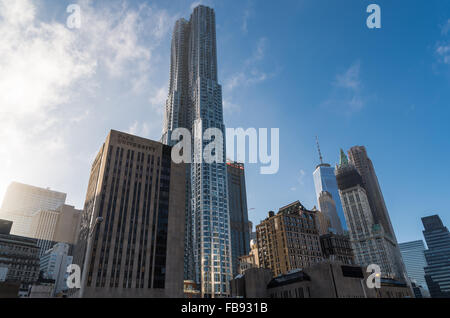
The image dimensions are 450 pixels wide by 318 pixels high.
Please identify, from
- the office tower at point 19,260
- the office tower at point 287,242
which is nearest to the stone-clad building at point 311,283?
the office tower at point 287,242

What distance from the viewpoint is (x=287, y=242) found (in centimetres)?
17725

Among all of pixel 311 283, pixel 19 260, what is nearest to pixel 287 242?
pixel 311 283

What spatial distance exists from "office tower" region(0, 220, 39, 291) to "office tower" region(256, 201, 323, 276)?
141 m

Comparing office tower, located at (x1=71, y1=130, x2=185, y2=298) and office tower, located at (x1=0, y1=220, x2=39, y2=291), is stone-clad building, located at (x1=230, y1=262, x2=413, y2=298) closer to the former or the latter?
office tower, located at (x1=71, y1=130, x2=185, y2=298)

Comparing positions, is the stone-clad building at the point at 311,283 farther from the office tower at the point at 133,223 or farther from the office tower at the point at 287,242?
the office tower at the point at 133,223

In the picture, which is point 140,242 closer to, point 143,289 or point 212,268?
point 143,289

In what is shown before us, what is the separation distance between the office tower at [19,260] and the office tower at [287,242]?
141083mm

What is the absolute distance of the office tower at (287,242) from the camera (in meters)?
174

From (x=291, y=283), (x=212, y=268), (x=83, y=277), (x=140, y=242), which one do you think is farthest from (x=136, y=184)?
(x=212, y=268)

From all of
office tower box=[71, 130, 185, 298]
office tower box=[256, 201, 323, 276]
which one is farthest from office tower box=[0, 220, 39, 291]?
office tower box=[256, 201, 323, 276]

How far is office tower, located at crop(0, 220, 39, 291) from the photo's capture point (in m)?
183
